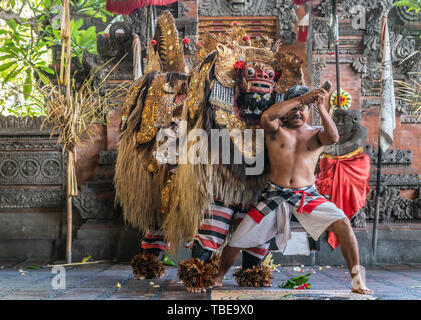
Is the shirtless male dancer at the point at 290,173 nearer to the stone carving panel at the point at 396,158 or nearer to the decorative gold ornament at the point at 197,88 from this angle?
the decorative gold ornament at the point at 197,88

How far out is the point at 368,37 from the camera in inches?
225

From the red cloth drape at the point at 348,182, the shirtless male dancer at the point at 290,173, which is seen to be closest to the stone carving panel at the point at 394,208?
the red cloth drape at the point at 348,182

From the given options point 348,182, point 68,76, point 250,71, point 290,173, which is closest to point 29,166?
point 68,76

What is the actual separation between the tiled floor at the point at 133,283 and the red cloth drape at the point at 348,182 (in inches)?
27.9

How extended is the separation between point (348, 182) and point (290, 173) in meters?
1.85

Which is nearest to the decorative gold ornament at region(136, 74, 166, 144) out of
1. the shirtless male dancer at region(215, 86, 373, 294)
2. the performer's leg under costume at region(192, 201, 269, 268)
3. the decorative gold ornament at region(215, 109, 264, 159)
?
the decorative gold ornament at region(215, 109, 264, 159)

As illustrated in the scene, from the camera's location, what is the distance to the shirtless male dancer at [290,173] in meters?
3.22

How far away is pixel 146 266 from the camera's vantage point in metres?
4.03

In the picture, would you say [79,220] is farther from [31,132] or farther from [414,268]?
[414,268]

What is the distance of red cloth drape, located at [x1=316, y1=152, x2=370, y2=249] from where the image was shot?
4961 mm

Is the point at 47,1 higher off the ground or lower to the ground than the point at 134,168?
higher
